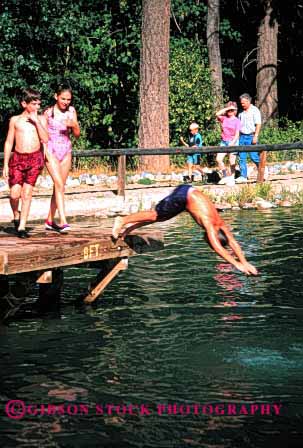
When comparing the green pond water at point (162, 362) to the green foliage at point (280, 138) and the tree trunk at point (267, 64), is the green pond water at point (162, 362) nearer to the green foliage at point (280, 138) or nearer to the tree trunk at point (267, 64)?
the green foliage at point (280, 138)

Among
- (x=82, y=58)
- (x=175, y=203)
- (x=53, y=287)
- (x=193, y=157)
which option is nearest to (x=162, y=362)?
(x=175, y=203)

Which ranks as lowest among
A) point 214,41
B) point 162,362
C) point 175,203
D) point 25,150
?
point 162,362

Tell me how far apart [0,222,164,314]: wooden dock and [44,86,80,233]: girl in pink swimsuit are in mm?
Answer: 340

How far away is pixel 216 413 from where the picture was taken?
847 cm

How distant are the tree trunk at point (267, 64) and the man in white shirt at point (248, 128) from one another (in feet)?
25.9

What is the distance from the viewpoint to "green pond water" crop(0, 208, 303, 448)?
814 cm

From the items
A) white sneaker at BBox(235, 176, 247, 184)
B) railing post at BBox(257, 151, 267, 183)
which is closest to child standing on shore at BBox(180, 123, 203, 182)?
white sneaker at BBox(235, 176, 247, 184)

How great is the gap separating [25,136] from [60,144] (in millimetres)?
533

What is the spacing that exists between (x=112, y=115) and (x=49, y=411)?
855 inches

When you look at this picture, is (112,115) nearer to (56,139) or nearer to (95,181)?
(95,181)

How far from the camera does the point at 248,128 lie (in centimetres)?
2312

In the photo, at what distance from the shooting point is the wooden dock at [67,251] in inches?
412

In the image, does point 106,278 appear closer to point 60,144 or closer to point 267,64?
point 60,144

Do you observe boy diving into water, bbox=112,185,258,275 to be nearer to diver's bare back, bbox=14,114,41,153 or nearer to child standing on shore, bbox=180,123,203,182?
diver's bare back, bbox=14,114,41,153
